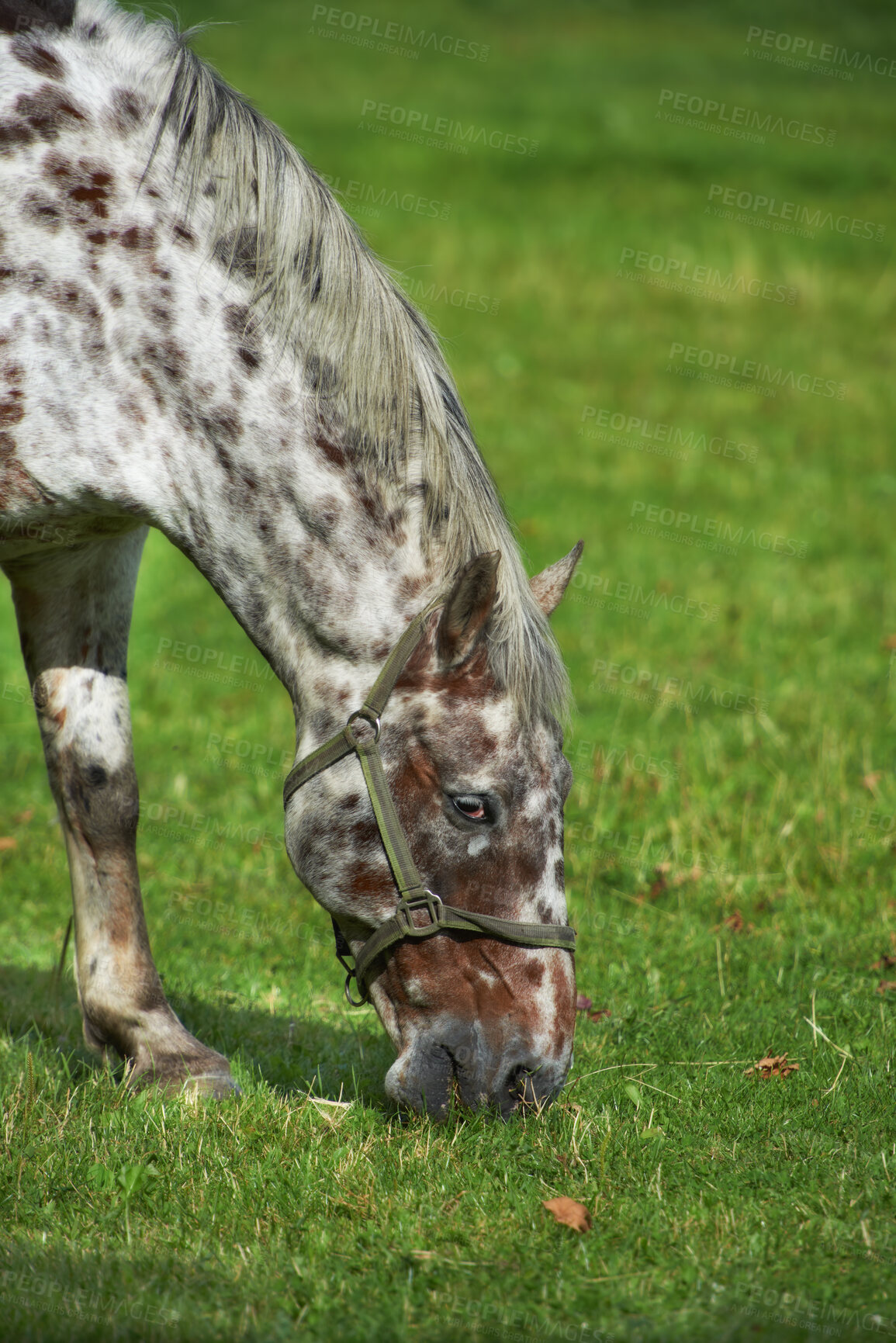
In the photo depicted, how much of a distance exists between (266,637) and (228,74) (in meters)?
24.0

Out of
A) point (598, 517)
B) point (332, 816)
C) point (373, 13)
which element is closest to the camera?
point (332, 816)

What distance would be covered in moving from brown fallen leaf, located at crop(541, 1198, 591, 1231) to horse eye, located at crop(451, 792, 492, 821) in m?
0.95

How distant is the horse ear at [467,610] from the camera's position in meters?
3.02

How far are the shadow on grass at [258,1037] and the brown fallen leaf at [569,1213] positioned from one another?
0.80 metres

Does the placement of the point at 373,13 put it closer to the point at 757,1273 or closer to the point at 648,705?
the point at 648,705

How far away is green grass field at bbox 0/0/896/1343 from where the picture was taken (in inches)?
108

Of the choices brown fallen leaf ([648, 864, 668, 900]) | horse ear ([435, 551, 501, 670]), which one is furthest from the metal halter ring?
brown fallen leaf ([648, 864, 668, 900])

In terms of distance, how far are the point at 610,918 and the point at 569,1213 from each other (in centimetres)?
239

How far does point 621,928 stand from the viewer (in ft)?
16.9

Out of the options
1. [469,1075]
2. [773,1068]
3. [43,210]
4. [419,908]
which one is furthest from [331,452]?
[773,1068]

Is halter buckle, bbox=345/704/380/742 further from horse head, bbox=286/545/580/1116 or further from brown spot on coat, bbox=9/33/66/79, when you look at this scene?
brown spot on coat, bbox=9/33/66/79

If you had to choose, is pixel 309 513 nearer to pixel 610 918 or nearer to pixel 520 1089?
pixel 520 1089

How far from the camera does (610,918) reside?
525cm

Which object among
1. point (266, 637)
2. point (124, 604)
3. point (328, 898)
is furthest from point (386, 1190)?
point (124, 604)
